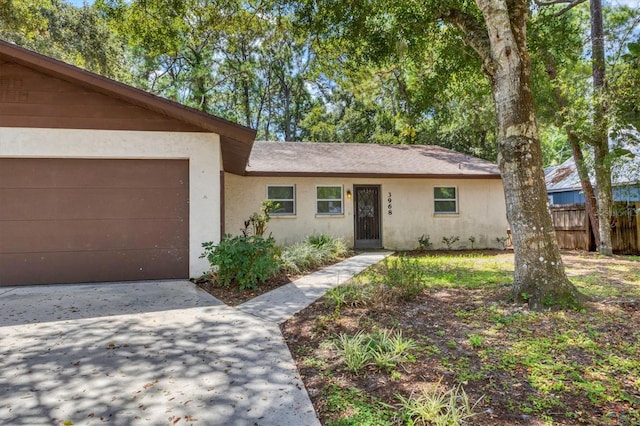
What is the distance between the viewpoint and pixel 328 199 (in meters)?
12.0

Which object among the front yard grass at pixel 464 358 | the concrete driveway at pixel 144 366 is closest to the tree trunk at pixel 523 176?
the front yard grass at pixel 464 358

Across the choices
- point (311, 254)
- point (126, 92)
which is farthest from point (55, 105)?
point (311, 254)

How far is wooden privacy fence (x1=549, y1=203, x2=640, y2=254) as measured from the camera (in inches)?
430

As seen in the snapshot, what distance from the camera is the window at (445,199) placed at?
12.6 metres

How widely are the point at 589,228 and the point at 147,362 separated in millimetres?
13673

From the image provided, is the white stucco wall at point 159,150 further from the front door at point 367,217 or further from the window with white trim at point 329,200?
the front door at point 367,217

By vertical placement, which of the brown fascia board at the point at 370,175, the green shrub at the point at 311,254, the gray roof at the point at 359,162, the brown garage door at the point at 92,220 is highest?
the gray roof at the point at 359,162

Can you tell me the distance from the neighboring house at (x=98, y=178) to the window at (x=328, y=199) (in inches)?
209

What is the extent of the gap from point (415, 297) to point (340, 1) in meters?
6.22

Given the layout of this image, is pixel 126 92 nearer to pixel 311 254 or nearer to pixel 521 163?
pixel 311 254

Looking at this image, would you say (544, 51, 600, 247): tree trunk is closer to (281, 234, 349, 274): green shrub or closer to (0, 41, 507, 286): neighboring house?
(281, 234, 349, 274): green shrub

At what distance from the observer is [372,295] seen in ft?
16.0

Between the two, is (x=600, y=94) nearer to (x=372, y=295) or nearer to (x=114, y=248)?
(x=372, y=295)

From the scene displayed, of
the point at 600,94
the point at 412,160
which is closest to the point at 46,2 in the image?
the point at 412,160
